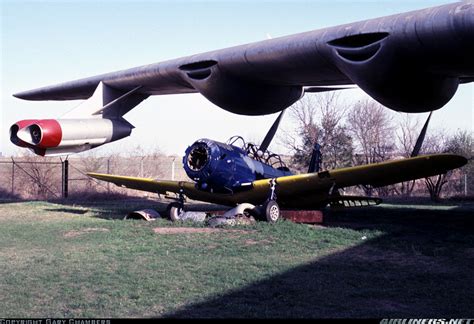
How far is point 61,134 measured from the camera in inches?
551

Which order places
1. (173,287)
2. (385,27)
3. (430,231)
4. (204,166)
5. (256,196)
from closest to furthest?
(173,287), (385,27), (430,231), (204,166), (256,196)

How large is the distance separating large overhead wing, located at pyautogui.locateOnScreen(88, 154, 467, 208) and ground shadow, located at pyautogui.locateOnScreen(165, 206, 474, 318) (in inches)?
81.6

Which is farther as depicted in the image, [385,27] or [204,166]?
[204,166]

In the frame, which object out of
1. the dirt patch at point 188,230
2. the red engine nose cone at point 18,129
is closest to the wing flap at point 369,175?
the dirt patch at point 188,230

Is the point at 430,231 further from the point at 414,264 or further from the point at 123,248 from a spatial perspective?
the point at 123,248

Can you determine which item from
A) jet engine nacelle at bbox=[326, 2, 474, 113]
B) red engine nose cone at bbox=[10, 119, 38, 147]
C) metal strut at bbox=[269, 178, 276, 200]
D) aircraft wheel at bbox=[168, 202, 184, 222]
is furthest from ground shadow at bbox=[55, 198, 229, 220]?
jet engine nacelle at bbox=[326, 2, 474, 113]

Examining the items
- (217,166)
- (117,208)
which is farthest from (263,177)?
(117,208)

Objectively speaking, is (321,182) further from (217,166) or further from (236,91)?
(236,91)

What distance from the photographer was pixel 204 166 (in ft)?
43.7

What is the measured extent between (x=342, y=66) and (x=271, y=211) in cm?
370

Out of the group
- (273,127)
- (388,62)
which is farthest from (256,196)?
(388,62)

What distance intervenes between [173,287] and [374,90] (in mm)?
6540

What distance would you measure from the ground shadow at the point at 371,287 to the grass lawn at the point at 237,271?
1cm

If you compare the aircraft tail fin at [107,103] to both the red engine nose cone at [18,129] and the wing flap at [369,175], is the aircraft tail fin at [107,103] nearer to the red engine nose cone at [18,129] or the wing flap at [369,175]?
the red engine nose cone at [18,129]
